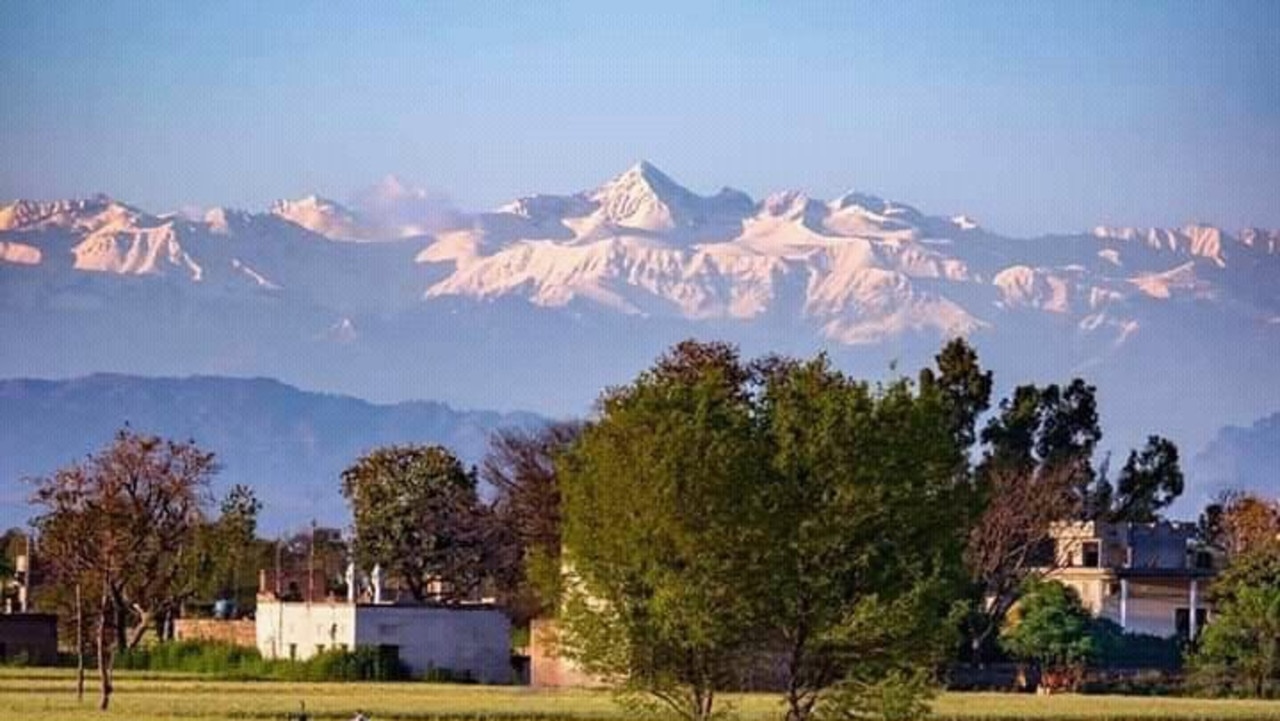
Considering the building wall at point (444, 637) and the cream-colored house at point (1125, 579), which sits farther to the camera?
the cream-colored house at point (1125, 579)

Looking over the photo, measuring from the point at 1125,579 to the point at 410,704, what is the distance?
60716mm

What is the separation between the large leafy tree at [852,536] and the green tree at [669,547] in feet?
2.19

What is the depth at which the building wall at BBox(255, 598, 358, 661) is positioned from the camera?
94625 millimetres

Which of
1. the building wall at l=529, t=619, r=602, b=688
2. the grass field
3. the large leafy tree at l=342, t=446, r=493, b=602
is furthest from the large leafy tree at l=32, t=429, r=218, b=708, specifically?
the large leafy tree at l=342, t=446, r=493, b=602

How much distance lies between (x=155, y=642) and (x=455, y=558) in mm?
23940

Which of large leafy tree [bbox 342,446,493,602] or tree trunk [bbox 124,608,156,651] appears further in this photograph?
large leafy tree [bbox 342,446,493,602]

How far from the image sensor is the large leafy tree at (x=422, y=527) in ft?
414

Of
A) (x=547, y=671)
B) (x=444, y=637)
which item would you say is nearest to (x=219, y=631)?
(x=444, y=637)

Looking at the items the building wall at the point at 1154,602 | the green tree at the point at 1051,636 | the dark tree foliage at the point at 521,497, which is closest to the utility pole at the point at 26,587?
the dark tree foliage at the point at 521,497

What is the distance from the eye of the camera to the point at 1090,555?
12712cm

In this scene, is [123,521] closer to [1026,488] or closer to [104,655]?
[104,655]

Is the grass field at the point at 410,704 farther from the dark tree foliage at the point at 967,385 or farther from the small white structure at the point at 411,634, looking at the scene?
the dark tree foliage at the point at 967,385

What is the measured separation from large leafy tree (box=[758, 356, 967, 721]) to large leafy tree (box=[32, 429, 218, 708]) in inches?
587

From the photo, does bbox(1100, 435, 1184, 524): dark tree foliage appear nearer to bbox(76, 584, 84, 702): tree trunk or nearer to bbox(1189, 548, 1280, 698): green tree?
bbox(1189, 548, 1280, 698): green tree
